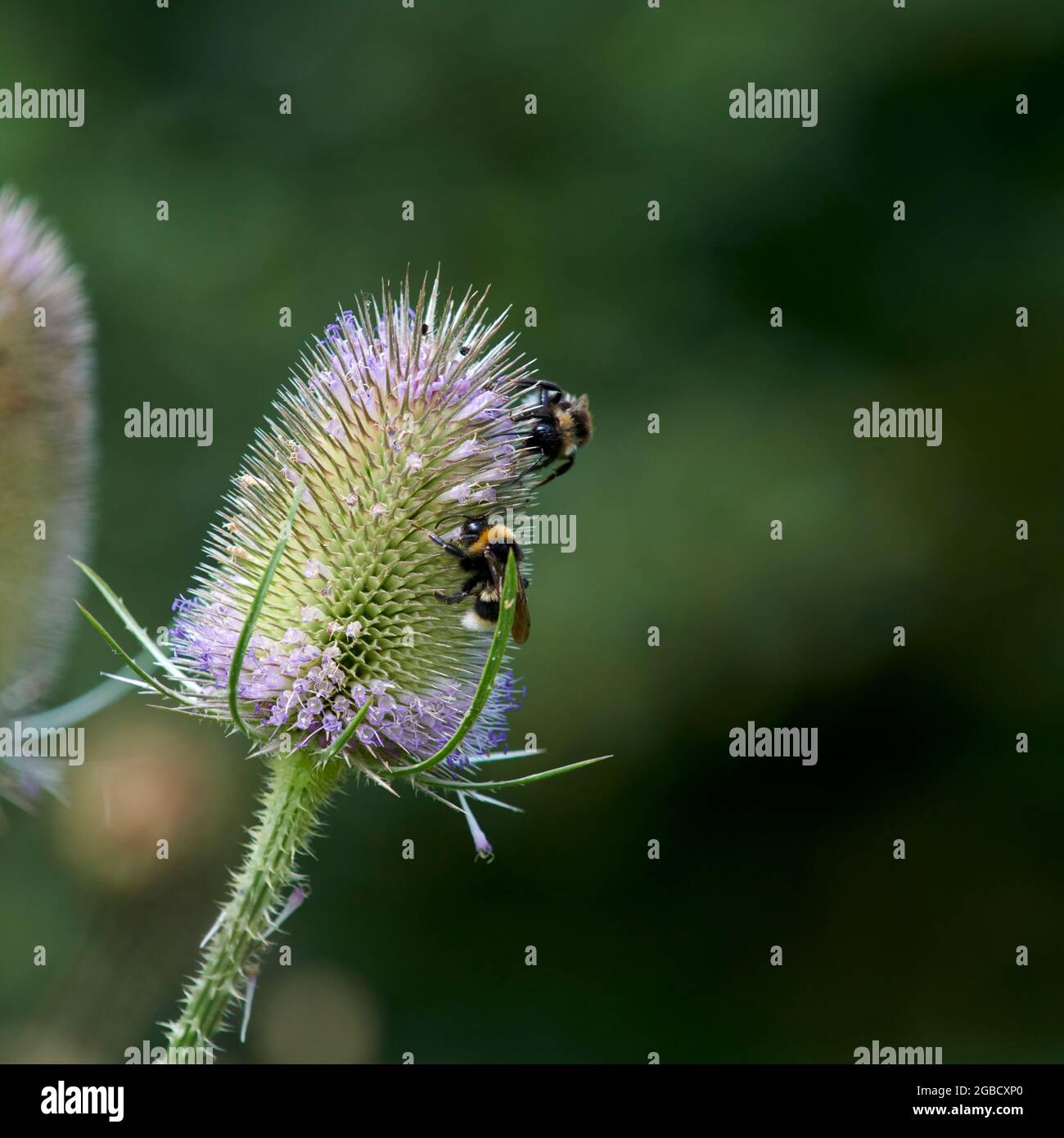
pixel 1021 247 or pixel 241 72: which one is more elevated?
pixel 241 72

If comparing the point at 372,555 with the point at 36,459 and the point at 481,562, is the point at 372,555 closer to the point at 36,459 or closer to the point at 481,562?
the point at 481,562

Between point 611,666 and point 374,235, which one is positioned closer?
point 611,666

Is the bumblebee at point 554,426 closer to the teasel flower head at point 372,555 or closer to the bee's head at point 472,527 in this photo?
the teasel flower head at point 372,555
